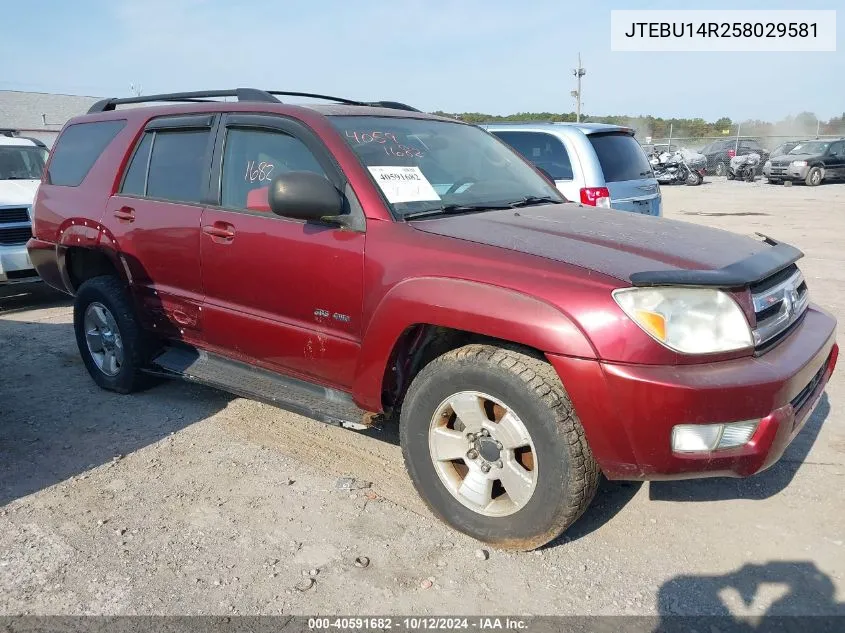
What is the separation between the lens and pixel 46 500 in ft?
10.8

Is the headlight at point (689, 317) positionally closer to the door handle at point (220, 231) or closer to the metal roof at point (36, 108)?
the door handle at point (220, 231)

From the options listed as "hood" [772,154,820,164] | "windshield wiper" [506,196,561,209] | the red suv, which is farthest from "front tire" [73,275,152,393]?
"hood" [772,154,820,164]

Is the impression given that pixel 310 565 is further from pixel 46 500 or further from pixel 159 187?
pixel 159 187

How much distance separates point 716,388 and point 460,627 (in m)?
1.21

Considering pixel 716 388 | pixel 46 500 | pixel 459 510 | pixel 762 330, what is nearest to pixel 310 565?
pixel 459 510

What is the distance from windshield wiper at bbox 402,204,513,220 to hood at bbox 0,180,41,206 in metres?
5.81

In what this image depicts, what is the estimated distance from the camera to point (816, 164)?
2394 cm

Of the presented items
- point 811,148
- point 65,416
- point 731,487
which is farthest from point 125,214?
point 811,148

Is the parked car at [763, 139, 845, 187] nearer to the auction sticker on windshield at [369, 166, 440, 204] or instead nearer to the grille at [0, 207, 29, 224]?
the grille at [0, 207, 29, 224]

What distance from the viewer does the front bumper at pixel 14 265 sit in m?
7.12

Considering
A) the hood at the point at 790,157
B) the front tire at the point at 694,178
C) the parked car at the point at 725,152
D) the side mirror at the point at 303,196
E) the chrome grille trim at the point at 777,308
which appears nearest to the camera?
the chrome grille trim at the point at 777,308

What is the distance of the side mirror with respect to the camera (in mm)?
3025

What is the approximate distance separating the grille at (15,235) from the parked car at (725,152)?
29242 mm

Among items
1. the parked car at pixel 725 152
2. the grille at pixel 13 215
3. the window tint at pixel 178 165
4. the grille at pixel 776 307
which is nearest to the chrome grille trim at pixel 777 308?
the grille at pixel 776 307
